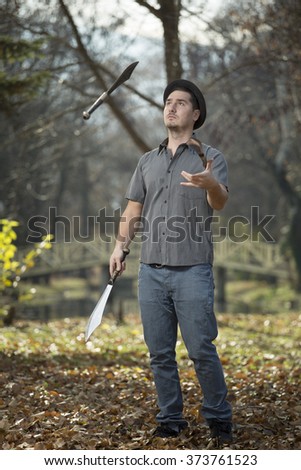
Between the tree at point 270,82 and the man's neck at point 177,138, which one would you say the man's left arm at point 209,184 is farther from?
the tree at point 270,82

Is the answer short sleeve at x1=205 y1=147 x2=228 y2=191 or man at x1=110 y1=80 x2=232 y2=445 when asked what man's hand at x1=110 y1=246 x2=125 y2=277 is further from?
short sleeve at x1=205 y1=147 x2=228 y2=191

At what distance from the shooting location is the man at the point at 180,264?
4328mm

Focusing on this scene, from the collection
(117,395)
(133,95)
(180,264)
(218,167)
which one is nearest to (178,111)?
(218,167)

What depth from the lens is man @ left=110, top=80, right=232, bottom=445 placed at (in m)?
4.33

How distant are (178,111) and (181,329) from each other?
132cm

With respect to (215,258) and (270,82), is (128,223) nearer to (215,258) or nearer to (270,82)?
(270,82)

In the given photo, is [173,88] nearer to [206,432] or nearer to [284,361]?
[206,432]

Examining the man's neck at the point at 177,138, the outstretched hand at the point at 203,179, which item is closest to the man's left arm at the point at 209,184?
the outstretched hand at the point at 203,179

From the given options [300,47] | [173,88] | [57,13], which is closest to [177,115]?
[173,88]

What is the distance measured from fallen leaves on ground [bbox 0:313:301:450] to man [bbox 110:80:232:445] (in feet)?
0.85

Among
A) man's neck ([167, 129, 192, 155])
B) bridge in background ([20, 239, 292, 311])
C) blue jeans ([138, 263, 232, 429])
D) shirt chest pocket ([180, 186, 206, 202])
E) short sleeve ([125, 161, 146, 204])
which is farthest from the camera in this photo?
bridge in background ([20, 239, 292, 311])

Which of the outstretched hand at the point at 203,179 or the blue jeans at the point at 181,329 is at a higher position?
the outstretched hand at the point at 203,179

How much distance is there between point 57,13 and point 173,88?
9.88 m

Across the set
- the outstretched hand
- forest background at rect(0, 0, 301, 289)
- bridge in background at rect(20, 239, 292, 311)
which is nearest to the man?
the outstretched hand
